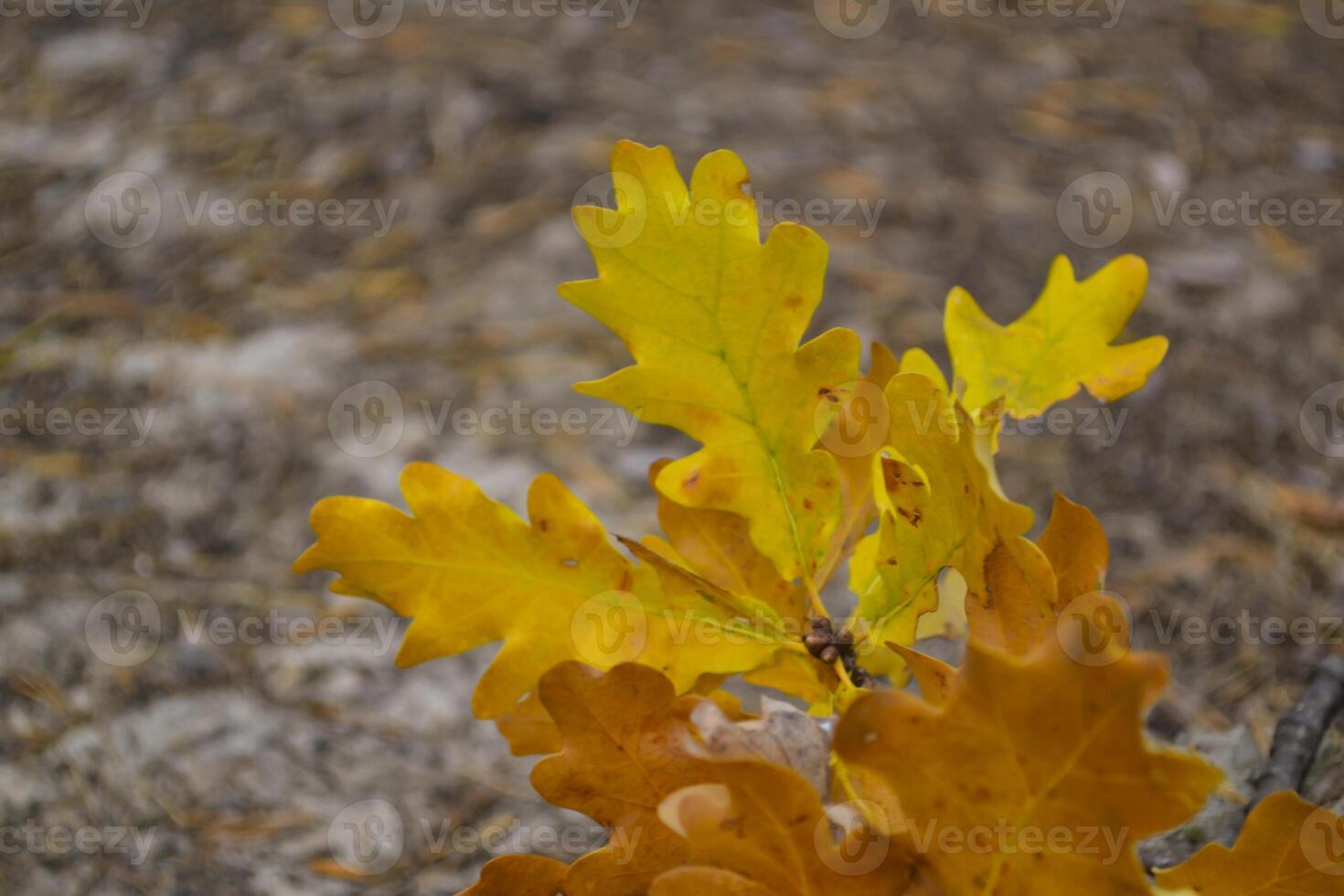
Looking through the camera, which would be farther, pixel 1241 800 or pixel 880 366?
pixel 1241 800

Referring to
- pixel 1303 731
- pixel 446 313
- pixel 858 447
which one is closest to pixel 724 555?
pixel 858 447

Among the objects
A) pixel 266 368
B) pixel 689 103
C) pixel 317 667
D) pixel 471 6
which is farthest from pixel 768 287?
pixel 471 6

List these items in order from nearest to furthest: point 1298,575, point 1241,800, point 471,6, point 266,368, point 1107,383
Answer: point 1107,383, point 1241,800, point 1298,575, point 266,368, point 471,6

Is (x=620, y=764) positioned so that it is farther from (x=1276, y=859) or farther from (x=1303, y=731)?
(x=1303, y=731)

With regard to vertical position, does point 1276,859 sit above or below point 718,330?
below

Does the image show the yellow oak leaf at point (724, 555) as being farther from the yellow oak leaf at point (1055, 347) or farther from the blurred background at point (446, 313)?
the blurred background at point (446, 313)

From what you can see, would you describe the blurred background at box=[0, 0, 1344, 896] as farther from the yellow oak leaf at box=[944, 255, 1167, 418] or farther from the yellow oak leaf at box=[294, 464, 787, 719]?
the yellow oak leaf at box=[944, 255, 1167, 418]

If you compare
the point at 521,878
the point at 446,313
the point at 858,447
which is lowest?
the point at 446,313

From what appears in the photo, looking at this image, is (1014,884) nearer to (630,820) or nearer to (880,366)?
(630,820)
